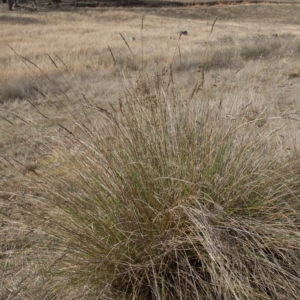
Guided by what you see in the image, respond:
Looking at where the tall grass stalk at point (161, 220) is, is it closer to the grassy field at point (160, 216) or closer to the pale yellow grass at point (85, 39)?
the grassy field at point (160, 216)

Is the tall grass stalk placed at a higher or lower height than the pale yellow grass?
higher

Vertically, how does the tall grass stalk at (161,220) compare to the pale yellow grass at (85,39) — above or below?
above

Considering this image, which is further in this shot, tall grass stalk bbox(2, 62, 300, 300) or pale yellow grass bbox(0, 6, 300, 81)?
pale yellow grass bbox(0, 6, 300, 81)

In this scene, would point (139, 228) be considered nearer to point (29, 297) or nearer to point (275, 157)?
point (29, 297)

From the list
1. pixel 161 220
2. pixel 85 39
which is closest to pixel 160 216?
pixel 161 220

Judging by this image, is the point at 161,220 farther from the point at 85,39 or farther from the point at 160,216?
the point at 85,39

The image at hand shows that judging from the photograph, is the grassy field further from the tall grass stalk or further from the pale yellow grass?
the pale yellow grass

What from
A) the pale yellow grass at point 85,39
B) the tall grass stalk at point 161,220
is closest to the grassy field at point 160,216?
the tall grass stalk at point 161,220

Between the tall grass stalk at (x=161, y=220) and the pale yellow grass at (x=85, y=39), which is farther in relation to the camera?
the pale yellow grass at (x=85, y=39)

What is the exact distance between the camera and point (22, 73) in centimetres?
927

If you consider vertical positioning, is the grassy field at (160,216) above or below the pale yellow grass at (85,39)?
above

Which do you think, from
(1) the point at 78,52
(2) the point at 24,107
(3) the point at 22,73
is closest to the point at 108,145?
(2) the point at 24,107

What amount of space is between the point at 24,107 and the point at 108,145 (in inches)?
188

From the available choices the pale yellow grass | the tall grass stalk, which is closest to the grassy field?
the tall grass stalk
